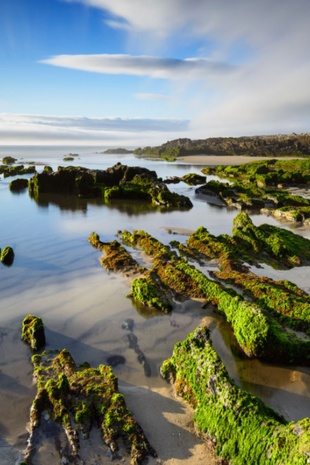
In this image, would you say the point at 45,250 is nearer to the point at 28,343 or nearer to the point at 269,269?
the point at 28,343

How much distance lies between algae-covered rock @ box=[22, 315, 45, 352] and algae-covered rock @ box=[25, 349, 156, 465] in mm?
1454

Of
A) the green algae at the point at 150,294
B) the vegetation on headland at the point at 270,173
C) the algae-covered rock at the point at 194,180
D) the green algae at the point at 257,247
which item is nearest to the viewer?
the green algae at the point at 150,294

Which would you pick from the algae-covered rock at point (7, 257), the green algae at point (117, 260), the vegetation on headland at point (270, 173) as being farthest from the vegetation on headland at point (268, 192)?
the algae-covered rock at point (7, 257)

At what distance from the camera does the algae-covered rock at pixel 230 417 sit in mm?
5438

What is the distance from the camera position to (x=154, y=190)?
36125 millimetres

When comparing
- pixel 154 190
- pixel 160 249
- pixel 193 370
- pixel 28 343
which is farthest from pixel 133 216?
pixel 193 370

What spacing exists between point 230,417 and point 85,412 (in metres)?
2.90

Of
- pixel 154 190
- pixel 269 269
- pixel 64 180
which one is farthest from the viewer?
pixel 64 180

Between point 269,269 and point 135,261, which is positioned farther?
point 135,261

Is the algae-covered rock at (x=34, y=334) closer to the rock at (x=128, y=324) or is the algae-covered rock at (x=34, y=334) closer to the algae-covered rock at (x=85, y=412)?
the algae-covered rock at (x=85, y=412)

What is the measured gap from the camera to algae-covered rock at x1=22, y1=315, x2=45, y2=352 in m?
9.79

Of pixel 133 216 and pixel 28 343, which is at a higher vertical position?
pixel 133 216

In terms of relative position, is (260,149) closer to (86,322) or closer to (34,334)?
(86,322)

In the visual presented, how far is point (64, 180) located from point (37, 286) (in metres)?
29.1
